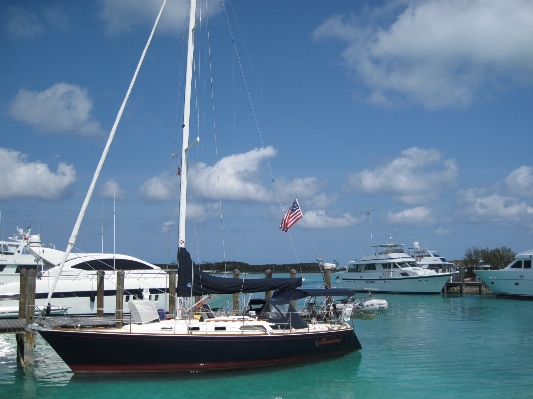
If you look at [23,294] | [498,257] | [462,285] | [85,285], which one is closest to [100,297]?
[23,294]

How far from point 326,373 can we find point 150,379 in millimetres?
5885

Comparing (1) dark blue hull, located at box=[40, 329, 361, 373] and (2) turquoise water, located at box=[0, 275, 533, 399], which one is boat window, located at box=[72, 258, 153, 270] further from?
(1) dark blue hull, located at box=[40, 329, 361, 373]

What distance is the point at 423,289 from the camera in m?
55.3

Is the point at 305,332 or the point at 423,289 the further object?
the point at 423,289

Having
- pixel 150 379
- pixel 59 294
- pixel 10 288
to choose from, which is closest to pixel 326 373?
pixel 150 379

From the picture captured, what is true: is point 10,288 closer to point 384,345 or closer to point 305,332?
point 305,332

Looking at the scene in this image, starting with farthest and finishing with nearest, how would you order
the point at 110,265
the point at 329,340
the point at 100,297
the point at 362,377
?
1. the point at 110,265
2. the point at 100,297
3. the point at 329,340
4. the point at 362,377

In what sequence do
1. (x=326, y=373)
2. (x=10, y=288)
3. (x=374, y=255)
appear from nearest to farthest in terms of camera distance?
(x=326, y=373) < (x=10, y=288) < (x=374, y=255)

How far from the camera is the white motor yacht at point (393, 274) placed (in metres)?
55.1

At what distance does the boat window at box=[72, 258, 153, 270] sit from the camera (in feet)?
98.8

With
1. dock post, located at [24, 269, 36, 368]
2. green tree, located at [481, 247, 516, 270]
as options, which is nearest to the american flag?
dock post, located at [24, 269, 36, 368]

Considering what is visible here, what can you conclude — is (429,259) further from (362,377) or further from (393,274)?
(362,377)

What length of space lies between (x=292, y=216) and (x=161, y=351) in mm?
9232

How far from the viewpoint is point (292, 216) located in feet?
76.5
